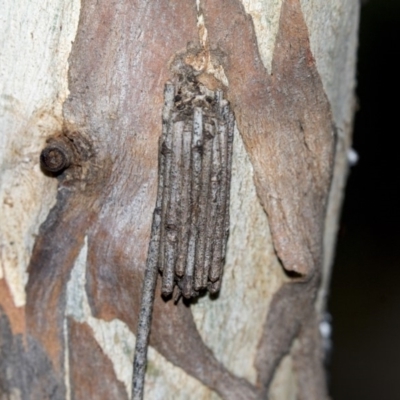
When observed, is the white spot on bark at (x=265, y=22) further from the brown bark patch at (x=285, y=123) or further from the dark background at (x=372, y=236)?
the dark background at (x=372, y=236)

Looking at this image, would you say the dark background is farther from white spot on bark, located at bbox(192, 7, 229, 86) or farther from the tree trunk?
white spot on bark, located at bbox(192, 7, 229, 86)

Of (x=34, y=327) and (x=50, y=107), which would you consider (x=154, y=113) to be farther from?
(x=34, y=327)

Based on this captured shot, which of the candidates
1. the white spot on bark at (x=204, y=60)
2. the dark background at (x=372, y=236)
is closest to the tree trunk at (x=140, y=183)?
the white spot on bark at (x=204, y=60)

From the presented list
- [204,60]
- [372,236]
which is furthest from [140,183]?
[372,236]

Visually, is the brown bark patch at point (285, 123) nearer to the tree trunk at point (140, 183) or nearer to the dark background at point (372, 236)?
the tree trunk at point (140, 183)

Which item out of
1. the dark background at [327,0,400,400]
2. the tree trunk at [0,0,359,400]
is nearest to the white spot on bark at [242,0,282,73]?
the tree trunk at [0,0,359,400]

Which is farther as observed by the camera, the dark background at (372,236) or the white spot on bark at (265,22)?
the dark background at (372,236)

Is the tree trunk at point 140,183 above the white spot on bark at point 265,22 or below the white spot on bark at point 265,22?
below

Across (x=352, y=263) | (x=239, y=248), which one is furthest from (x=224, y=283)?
(x=352, y=263)
